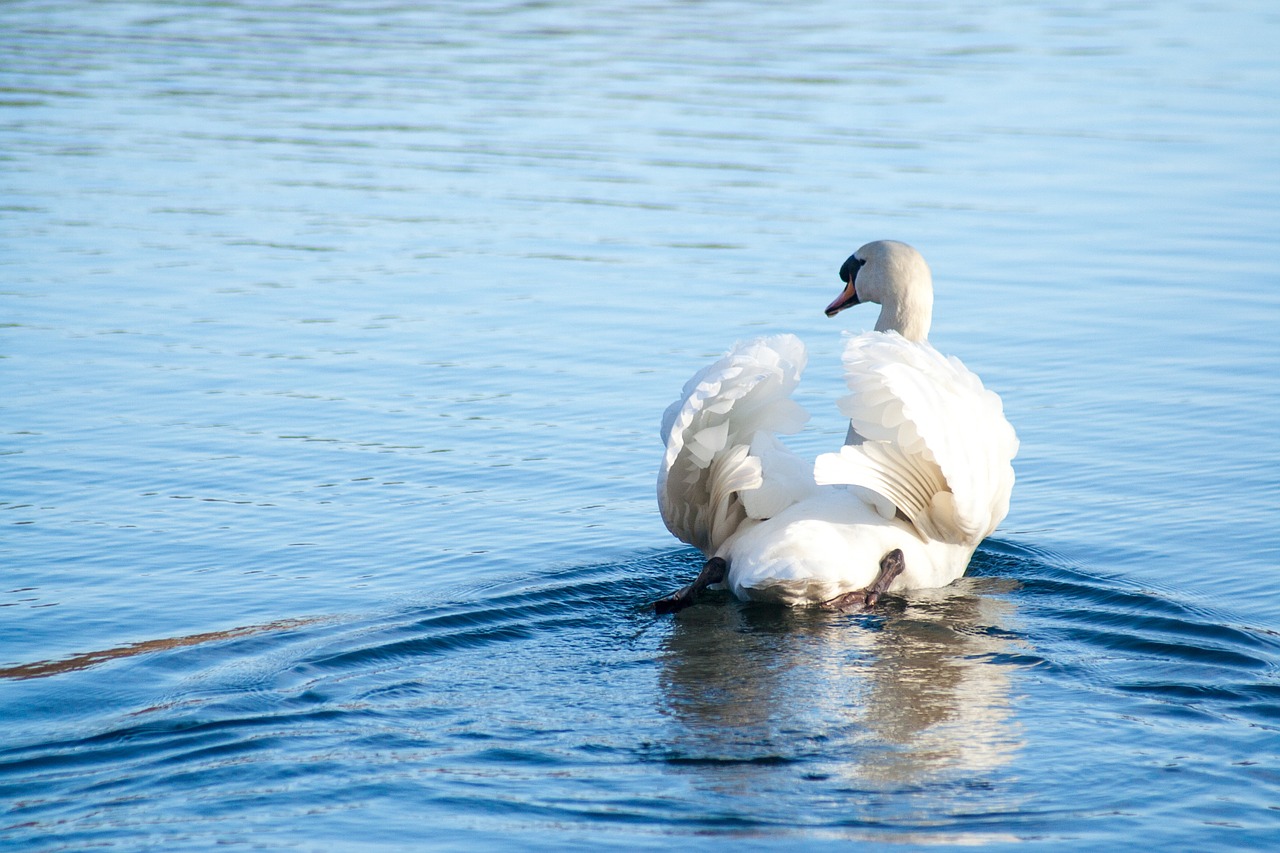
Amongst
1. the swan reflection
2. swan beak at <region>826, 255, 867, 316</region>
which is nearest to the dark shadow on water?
the swan reflection

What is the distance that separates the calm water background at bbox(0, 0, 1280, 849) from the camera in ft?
17.6

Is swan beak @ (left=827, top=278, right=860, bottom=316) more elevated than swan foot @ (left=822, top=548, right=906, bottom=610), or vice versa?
swan beak @ (left=827, top=278, right=860, bottom=316)

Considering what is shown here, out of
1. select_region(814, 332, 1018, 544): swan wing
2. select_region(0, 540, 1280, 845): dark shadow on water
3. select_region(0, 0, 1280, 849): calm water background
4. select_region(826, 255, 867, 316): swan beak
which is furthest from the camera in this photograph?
select_region(826, 255, 867, 316): swan beak

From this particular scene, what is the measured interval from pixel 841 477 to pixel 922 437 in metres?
0.37

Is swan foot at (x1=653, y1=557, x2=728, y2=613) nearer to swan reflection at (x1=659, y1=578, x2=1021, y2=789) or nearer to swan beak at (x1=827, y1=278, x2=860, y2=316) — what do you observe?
swan reflection at (x1=659, y1=578, x2=1021, y2=789)

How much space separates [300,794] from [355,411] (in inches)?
203

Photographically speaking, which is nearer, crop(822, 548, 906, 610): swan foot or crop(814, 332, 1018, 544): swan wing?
crop(814, 332, 1018, 544): swan wing

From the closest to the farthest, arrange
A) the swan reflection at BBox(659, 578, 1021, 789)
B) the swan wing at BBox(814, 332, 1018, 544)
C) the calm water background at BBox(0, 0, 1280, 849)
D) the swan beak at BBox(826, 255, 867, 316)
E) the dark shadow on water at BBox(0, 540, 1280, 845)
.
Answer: the dark shadow on water at BBox(0, 540, 1280, 845) < the calm water background at BBox(0, 0, 1280, 849) < the swan reflection at BBox(659, 578, 1021, 789) < the swan wing at BBox(814, 332, 1018, 544) < the swan beak at BBox(826, 255, 867, 316)

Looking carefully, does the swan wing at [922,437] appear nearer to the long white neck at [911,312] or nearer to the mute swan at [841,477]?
the mute swan at [841,477]

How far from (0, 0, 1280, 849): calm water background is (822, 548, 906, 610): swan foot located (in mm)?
91

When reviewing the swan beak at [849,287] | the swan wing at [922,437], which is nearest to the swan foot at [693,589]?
the swan wing at [922,437]

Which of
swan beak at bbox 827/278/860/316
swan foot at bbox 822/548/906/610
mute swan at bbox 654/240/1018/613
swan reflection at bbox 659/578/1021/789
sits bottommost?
swan reflection at bbox 659/578/1021/789

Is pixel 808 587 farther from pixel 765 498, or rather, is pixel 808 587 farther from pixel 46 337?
pixel 46 337

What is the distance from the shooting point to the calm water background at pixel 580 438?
537cm
